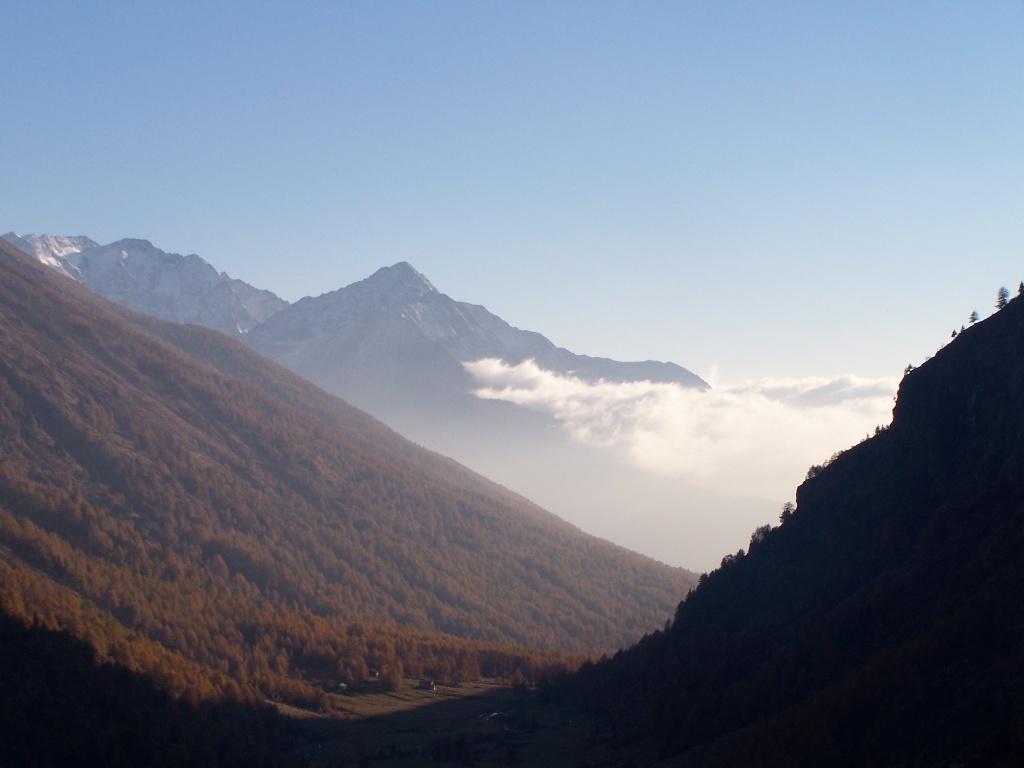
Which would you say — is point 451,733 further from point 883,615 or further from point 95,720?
point 883,615

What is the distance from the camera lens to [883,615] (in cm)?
9056

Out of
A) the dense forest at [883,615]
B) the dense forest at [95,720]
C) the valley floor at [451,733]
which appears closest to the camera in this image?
the dense forest at [883,615]

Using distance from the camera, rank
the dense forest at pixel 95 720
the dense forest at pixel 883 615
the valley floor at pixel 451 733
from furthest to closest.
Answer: the valley floor at pixel 451 733 → the dense forest at pixel 95 720 → the dense forest at pixel 883 615

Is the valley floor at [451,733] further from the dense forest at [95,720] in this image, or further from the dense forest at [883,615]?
the dense forest at [95,720]

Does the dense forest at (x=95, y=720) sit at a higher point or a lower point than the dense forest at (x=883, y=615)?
lower

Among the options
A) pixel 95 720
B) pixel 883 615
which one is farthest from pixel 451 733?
pixel 883 615

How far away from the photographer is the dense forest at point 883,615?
63312mm

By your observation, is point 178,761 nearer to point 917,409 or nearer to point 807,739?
point 807,739

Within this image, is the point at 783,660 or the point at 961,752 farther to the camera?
the point at 783,660

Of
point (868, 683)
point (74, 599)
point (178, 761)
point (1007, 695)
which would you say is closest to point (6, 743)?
point (178, 761)

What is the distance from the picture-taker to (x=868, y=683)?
7188cm

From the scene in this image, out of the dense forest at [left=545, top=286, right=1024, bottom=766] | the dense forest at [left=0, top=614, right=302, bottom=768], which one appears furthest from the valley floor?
the dense forest at [left=0, top=614, right=302, bottom=768]

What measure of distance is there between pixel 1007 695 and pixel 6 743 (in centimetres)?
9559

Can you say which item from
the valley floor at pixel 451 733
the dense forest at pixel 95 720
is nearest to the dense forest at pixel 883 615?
the valley floor at pixel 451 733
